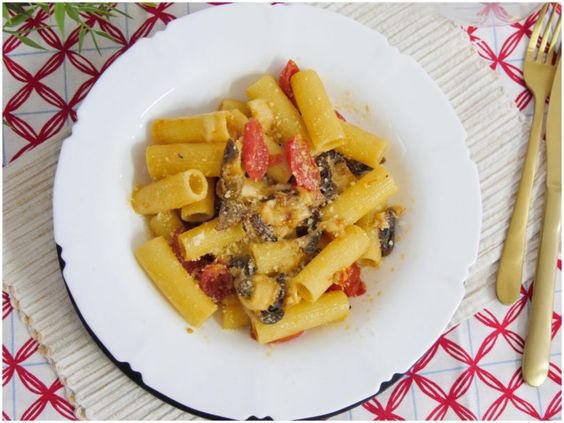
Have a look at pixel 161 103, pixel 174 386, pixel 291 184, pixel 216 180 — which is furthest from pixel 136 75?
pixel 174 386

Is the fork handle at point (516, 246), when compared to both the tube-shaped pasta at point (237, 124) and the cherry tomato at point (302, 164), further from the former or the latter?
the tube-shaped pasta at point (237, 124)

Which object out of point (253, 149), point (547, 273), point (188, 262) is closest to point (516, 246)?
point (547, 273)

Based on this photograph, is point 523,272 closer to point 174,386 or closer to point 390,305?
point 390,305

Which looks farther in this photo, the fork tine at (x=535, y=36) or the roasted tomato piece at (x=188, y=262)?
the fork tine at (x=535, y=36)

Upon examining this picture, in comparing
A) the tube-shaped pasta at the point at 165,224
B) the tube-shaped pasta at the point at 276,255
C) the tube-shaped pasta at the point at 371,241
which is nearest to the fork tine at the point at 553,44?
the tube-shaped pasta at the point at 371,241

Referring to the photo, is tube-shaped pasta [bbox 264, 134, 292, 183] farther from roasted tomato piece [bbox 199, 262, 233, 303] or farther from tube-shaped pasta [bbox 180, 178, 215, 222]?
roasted tomato piece [bbox 199, 262, 233, 303]

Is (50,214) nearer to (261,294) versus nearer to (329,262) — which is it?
(261,294)
